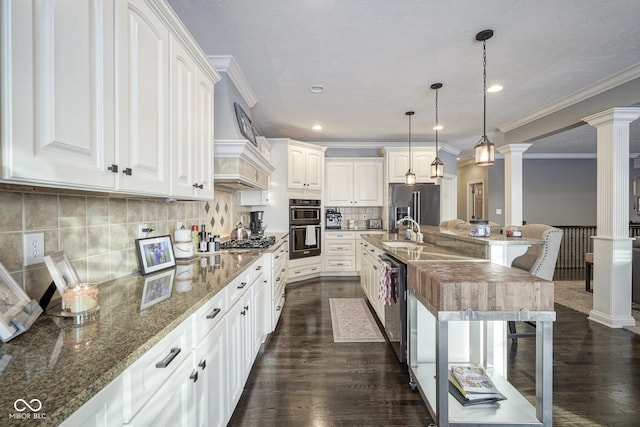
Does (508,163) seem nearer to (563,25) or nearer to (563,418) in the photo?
(563,25)

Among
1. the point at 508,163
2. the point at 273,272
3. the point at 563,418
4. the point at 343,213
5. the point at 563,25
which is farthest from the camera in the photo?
the point at 343,213

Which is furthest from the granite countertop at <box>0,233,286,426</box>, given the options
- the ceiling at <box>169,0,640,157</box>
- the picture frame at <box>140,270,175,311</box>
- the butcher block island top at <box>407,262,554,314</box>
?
the ceiling at <box>169,0,640,157</box>

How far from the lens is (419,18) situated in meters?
2.23

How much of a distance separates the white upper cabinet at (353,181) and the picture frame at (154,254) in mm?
4274

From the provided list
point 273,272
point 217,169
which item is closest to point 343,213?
point 273,272

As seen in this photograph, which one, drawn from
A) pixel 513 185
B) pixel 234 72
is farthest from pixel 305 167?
pixel 513 185

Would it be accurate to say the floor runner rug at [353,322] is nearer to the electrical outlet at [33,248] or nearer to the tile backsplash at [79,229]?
the tile backsplash at [79,229]

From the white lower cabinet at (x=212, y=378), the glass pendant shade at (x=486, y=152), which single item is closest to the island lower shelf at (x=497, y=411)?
the white lower cabinet at (x=212, y=378)

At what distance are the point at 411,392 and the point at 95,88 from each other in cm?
244

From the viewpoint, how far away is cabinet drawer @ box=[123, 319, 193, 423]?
0.81m

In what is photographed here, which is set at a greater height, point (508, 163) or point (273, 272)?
point (508, 163)

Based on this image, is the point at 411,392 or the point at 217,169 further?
the point at 217,169

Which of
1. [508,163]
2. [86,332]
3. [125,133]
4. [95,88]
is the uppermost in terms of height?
[508,163]

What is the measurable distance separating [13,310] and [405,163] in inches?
226
